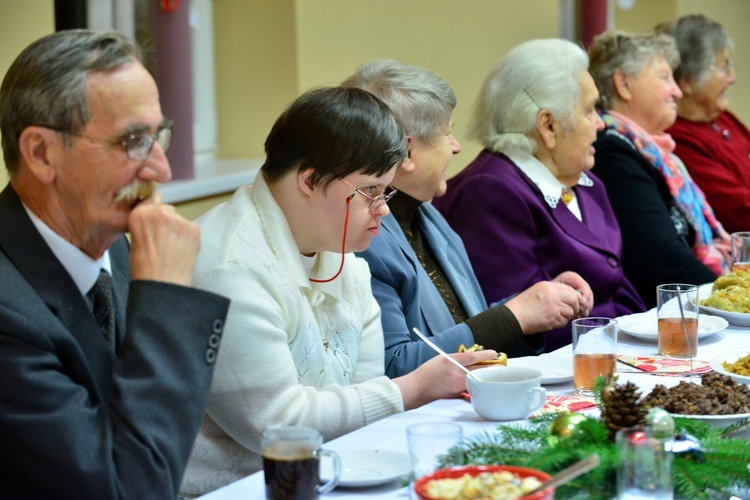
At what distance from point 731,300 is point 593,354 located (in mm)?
821

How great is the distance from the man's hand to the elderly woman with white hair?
173 centimetres

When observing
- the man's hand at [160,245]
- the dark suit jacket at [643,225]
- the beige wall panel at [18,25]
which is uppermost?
the beige wall panel at [18,25]

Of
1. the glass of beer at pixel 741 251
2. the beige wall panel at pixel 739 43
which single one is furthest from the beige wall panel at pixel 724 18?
the glass of beer at pixel 741 251

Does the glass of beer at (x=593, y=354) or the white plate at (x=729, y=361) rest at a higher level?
the glass of beer at (x=593, y=354)

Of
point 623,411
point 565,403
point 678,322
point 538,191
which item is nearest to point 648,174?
point 538,191

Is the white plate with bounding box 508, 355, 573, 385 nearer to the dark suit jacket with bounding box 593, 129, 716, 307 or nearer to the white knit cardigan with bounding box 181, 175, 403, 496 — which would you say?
the white knit cardigan with bounding box 181, 175, 403, 496

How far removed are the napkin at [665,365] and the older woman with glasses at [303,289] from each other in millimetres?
393

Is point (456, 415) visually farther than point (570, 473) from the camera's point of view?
Yes

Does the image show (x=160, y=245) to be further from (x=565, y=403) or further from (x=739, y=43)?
(x=739, y=43)

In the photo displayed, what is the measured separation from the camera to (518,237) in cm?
332

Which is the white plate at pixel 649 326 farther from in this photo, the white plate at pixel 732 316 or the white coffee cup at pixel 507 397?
the white coffee cup at pixel 507 397

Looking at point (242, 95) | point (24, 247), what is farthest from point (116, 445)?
point (242, 95)

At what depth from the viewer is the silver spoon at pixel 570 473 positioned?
52.5 inches

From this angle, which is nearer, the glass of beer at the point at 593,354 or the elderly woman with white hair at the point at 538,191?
the glass of beer at the point at 593,354
